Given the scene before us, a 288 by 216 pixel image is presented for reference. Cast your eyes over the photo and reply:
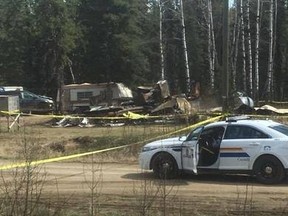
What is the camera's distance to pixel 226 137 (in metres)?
14.2

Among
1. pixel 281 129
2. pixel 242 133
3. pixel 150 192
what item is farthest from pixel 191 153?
pixel 150 192

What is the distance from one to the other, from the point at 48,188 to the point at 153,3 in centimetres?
6037

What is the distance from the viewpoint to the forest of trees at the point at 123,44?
5475 cm

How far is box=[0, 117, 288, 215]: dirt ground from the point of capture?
1015 cm

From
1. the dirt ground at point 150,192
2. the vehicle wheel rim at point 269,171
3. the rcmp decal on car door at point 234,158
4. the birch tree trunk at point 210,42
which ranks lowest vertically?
the dirt ground at point 150,192

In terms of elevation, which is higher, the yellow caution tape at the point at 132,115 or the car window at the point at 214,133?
the car window at the point at 214,133

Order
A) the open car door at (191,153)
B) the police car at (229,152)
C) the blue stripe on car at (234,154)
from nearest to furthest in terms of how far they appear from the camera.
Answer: the police car at (229,152), the blue stripe on car at (234,154), the open car door at (191,153)

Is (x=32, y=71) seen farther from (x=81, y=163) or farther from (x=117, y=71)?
(x=81, y=163)

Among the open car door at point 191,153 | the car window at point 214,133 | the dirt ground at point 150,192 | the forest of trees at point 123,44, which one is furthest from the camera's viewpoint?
the forest of trees at point 123,44

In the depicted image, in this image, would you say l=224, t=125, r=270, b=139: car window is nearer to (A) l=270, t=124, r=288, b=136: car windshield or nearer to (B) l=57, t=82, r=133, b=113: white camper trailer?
(A) l=270, t=124, r=288, b=136: car windshield

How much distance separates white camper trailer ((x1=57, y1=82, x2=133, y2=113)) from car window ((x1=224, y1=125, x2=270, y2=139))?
90.6 feet

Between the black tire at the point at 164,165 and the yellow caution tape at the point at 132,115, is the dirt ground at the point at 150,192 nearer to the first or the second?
the black tire at the point at 164,165

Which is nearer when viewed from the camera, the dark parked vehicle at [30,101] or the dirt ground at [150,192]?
the dirt ground at [150,192]

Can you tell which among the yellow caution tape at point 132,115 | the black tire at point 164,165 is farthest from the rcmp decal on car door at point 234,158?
the yellow caution tape at point 132,115
